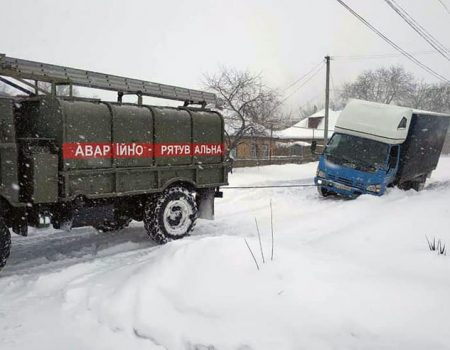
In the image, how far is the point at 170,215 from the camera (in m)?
9.06

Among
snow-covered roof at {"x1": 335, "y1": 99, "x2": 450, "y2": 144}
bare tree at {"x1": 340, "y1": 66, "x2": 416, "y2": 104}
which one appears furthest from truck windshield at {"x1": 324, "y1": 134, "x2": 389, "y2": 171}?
bare tree at {"x1": 340, "y1": 66, "x2": 416, "y2": 104}

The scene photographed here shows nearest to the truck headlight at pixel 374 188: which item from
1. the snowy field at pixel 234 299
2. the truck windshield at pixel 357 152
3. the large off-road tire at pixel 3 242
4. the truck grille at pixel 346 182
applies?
the truck grille at pixel 346 182

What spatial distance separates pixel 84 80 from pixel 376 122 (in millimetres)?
9787

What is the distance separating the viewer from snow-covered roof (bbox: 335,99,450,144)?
14.2 m

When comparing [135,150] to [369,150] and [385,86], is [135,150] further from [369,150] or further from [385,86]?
[385,86]

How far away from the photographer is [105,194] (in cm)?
788

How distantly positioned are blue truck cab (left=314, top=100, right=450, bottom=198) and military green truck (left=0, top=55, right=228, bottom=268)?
5.69 m

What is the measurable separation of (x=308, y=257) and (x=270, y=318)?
135 centimetres

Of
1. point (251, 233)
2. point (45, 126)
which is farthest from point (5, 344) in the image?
point (251, 233)

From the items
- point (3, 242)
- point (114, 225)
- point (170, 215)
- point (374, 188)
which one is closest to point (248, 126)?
point (374, 188)

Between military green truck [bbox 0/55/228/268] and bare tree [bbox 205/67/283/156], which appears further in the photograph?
bare tree [bbox 205/67/283/156]

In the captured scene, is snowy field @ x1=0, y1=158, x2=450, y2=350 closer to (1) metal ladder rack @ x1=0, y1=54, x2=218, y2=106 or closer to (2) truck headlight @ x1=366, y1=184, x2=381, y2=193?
(1) metal ladder rack @ x1=0, y1=54, x2=218, y2=106

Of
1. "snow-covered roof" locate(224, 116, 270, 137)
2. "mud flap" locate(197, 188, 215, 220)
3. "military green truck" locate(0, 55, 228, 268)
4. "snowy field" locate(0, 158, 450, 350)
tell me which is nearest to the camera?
"snowy field" locate(0, 158, 450, 350)

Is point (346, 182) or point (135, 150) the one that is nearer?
point (135, 150)
